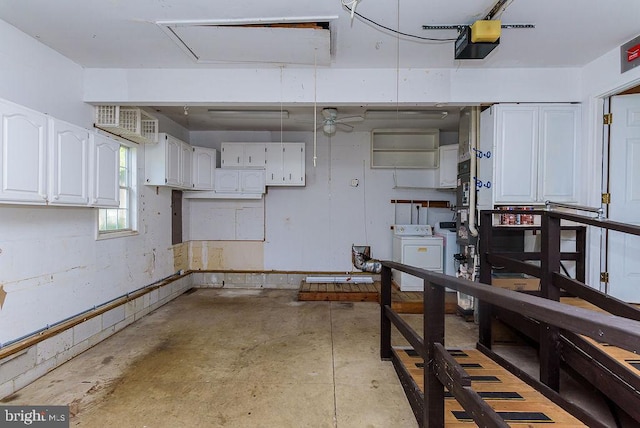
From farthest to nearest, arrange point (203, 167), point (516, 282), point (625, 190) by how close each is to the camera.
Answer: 1. point (203, 167)
2. point (516, 282)
3. point (625, 190)

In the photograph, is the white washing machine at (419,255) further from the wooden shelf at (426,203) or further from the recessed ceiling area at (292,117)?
the recessed ceiling area at (292,117)

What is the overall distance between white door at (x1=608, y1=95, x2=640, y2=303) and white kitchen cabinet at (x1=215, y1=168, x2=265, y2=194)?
442 centimetres

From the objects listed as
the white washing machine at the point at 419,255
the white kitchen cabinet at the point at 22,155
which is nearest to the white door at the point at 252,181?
the white washing machine at the point at 419,255

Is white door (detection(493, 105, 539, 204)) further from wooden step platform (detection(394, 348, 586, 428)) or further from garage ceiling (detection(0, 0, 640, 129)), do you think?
wooden step platform (detection(394, 348, 586, 428))

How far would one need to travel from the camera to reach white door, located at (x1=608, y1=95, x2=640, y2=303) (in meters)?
2.87

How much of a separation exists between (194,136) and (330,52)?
3.69 m

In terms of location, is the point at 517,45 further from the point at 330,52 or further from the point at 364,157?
the point at 364,157

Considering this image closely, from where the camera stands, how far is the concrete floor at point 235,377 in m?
2.07

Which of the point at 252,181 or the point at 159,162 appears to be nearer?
the point at 159,162

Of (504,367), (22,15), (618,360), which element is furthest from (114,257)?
(618,360)

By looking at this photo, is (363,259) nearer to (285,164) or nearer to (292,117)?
(285,164)

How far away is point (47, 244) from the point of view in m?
2.70

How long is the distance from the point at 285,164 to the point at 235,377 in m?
3.44

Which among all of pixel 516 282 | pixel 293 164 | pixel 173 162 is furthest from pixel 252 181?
pixel 516 282
